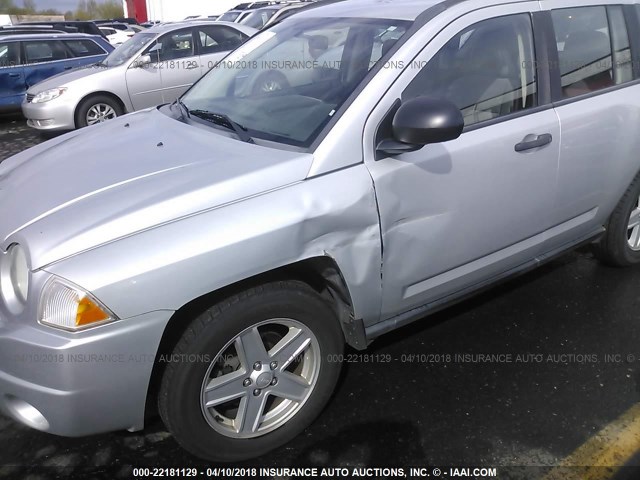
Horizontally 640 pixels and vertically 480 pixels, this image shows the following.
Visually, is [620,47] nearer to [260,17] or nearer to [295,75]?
[295,75]

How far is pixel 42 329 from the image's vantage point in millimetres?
1890

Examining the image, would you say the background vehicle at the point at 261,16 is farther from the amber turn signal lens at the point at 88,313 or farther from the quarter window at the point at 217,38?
the amber turn signal lens at the point at 88,313

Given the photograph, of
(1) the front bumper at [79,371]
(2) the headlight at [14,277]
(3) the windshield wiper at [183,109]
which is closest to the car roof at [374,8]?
(3) the windshield wiper at [183,109]

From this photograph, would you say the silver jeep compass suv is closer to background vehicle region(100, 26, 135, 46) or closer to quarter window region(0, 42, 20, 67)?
quarter window region(0, 42, 20, 67)

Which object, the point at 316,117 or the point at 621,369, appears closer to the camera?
the point at 316,117

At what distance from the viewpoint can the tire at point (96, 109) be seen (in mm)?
8188

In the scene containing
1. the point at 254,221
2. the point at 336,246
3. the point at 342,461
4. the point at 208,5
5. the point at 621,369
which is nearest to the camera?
the point at 254,221

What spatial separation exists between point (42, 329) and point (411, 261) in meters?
1.45

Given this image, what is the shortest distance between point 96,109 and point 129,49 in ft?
3.65

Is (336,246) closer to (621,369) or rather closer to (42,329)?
(42,329)

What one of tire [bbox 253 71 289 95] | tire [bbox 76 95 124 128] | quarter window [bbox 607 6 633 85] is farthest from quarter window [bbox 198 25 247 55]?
quarter window [bbox 607 6 633 85]

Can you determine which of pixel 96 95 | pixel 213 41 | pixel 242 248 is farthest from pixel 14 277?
pixel 213 41

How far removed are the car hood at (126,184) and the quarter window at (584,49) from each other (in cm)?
166

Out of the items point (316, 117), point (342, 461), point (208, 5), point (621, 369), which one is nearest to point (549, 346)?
point (621, 369)
